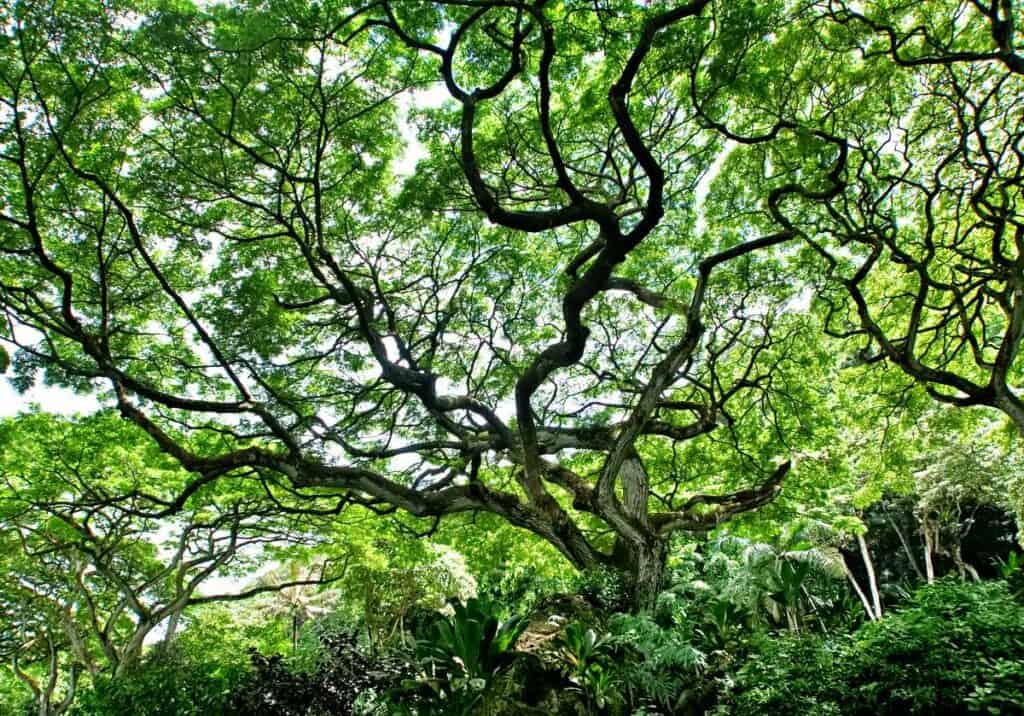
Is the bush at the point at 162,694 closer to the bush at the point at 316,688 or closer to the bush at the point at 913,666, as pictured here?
the bush at the point at 316,688

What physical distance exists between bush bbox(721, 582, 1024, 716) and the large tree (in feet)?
7.55

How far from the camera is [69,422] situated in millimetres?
9492

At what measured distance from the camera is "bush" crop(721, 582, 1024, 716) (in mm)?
4176

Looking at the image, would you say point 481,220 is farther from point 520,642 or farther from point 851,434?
point 851,434

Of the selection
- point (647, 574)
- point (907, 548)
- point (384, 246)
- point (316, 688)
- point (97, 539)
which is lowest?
point (316, 688)

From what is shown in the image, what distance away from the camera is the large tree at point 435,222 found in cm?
514

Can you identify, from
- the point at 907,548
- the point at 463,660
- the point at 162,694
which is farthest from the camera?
the point at 907,548

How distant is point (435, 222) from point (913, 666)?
650 centimetres

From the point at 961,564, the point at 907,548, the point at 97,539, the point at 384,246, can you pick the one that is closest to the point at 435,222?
the point at 384,246

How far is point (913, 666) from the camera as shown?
4.61 m

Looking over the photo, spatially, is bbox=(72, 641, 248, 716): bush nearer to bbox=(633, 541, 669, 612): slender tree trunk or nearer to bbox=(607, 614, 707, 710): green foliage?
bbox=(607, 614, 707, 710): green foliage

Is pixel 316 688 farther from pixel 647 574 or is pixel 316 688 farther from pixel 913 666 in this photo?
pixel 913 666

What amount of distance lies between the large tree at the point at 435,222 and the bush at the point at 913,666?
2300 mm

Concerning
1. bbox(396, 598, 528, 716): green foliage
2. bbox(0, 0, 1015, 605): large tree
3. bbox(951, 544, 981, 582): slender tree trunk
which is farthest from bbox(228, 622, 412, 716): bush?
bbox(951, 544, 981, 582): slender tree trunk
